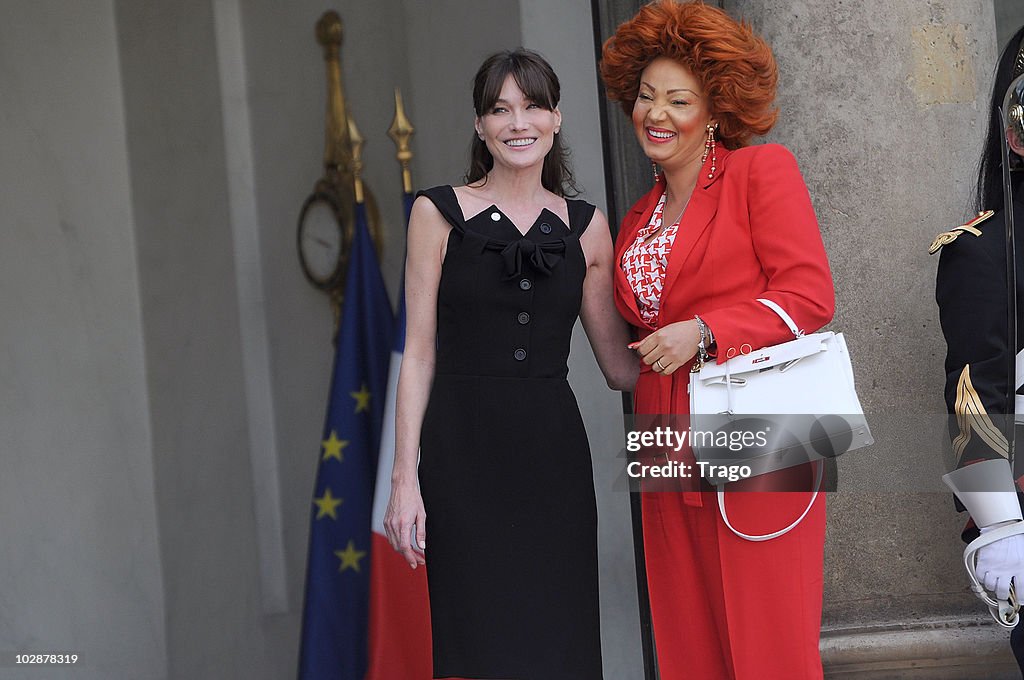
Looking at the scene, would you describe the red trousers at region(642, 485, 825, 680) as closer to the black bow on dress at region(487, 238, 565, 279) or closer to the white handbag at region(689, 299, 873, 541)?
the white handbag at region(689, 299, 873, 541)

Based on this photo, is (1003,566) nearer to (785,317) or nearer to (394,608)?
(785,317)

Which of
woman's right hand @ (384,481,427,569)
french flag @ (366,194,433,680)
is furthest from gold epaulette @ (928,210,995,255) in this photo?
french flag @ (366,194,433,680)

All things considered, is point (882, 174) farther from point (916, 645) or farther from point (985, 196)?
point (916, 645)

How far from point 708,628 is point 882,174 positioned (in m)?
1.36

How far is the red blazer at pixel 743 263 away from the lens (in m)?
2.73

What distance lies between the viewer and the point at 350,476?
16.3 feet

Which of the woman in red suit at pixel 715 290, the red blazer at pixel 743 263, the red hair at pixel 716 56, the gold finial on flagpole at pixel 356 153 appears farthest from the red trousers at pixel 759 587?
the gold finial on flagpole at pixel 356 153

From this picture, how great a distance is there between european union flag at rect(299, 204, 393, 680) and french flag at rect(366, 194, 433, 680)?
1.16 ft

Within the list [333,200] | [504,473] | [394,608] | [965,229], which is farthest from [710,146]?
[333,200]

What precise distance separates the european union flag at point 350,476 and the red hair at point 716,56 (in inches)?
88.5

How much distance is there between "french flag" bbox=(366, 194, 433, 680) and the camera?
453 centimetres

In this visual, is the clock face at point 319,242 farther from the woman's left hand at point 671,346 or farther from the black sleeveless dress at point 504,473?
the woman's left hand at point 671,346

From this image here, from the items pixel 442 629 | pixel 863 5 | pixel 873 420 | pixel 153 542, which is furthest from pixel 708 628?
pixel 153 542

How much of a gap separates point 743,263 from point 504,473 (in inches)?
29.0
